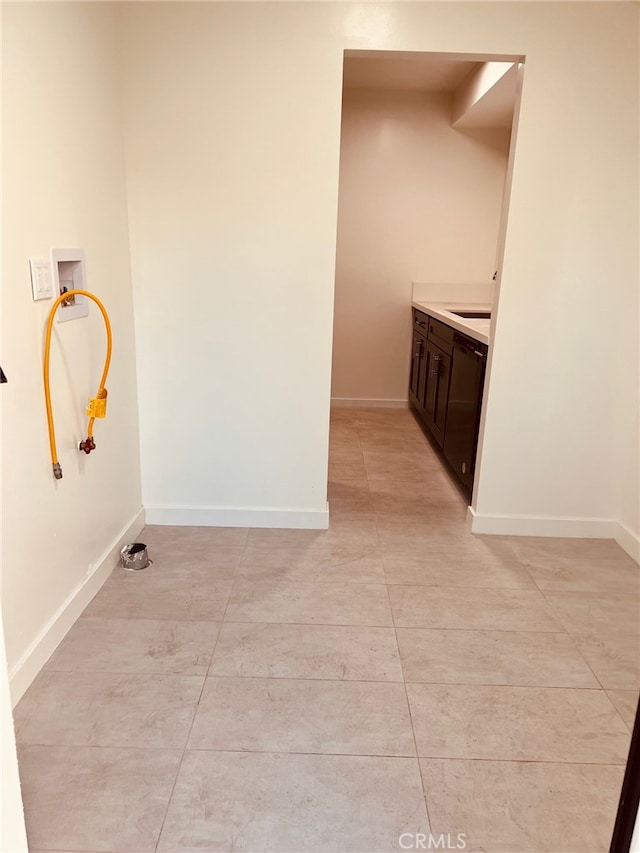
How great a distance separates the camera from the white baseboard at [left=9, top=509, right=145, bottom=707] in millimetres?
1808

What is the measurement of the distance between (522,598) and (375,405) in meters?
3.05

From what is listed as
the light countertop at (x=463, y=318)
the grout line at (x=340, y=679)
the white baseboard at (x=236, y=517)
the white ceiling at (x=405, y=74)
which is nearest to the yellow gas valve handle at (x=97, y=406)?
the grout line at (x=340, y=679)

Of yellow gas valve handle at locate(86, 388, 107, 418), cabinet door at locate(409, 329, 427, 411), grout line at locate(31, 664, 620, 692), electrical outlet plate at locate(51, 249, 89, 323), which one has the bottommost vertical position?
grout line at locate(31, 664, 620, 692)

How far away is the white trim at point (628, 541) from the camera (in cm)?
279

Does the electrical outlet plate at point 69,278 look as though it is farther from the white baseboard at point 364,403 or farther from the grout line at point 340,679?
the white baseboard at point 364,403

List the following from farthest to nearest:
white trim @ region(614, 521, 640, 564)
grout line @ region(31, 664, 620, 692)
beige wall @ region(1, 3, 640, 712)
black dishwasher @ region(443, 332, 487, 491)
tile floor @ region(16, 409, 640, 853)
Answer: black dishwasher @ region(443, 332, 487, 491) → white trim @ region(614, 521, 640, 564) → beige wall @ region(1, 3, 640, 712) → grout line @ region(31, 664, 620, 692) → tile floor @ region(16, 409, 640, 853)

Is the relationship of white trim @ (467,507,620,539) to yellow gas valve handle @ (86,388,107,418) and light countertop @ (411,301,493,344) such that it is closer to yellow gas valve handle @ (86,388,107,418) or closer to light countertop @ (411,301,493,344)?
light countertop @ (411,301,493,344)

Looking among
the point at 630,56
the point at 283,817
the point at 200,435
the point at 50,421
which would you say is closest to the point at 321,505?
the point at 200,435

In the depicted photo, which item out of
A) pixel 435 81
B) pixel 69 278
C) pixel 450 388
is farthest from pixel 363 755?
pixel 435 81

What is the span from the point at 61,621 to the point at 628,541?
8.22 ft

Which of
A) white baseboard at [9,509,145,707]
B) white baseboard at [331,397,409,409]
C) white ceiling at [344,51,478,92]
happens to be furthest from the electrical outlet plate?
white baseboard at [331,397,409,409]

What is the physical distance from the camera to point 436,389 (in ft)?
13.4

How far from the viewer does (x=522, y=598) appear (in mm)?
2428

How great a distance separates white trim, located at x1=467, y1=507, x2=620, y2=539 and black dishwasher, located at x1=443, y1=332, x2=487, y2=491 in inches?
11.4
